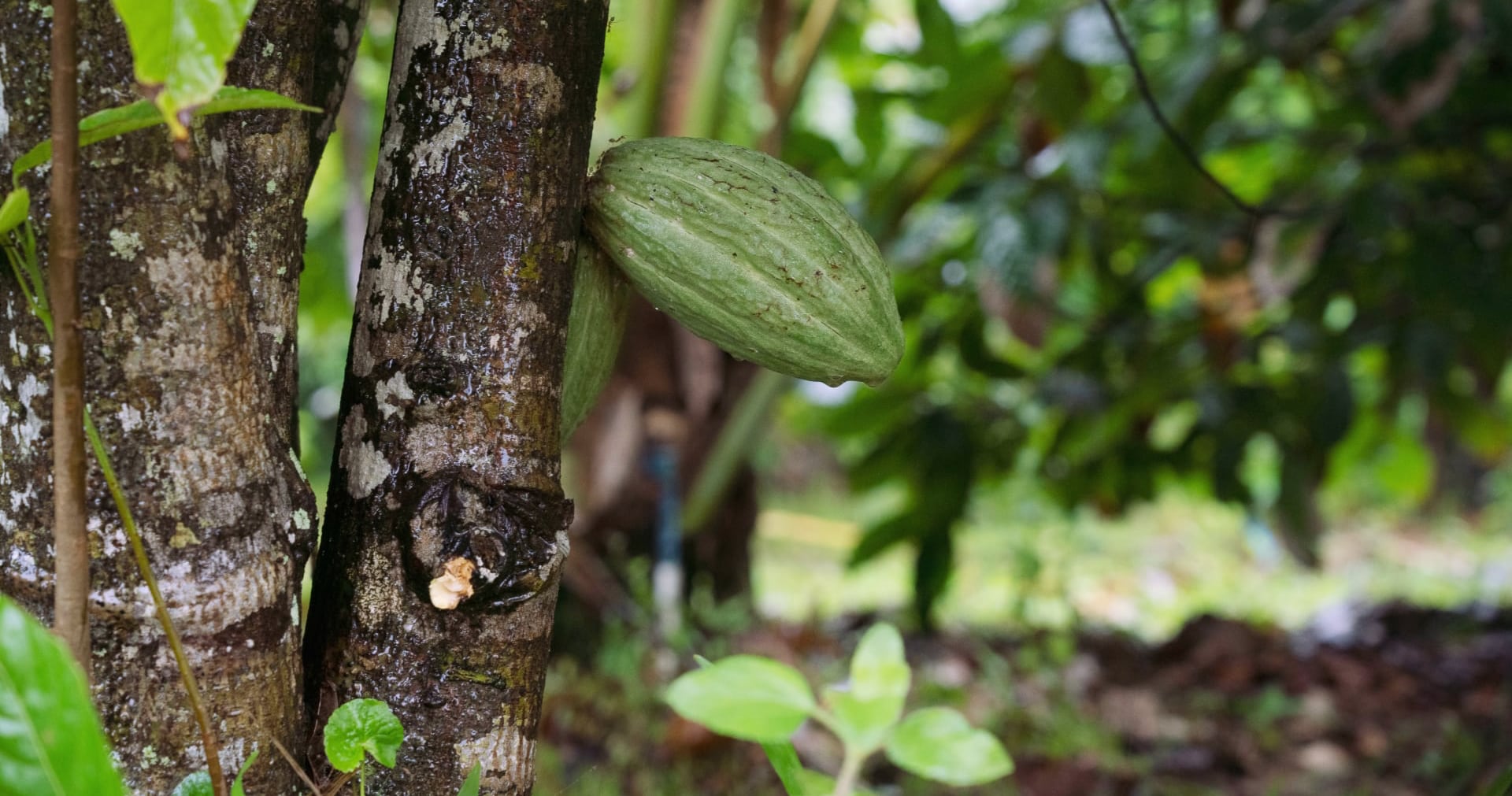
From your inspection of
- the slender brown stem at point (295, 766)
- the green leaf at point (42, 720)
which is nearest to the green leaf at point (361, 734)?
the slender brown stem at point (295, 766)

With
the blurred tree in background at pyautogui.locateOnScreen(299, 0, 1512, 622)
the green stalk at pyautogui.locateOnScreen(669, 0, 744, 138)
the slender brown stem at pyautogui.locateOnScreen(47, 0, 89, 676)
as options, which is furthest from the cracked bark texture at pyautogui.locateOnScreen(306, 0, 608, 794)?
the green stalk at pyautogui.locateOnScreen(669, 0, 744, 138)

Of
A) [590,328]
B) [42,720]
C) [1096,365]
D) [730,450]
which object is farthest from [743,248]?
[730,450]

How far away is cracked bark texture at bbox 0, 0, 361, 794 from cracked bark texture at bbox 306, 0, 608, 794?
42 mm

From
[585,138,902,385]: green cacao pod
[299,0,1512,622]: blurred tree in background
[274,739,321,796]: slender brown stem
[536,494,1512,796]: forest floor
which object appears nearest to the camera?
[274,739,321,796]: slender brown stem

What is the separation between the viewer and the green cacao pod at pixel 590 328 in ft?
2.43

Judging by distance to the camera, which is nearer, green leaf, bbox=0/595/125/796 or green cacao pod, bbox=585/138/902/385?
green leaf, bbox=0/595/125/796

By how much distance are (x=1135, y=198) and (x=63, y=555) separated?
2016 mm

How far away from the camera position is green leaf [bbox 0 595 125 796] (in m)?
0.36

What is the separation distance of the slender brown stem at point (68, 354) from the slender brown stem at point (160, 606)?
0.02 m

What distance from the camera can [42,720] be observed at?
36 cm

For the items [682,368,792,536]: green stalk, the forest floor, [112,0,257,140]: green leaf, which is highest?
[112,0,257,140]: green leaf

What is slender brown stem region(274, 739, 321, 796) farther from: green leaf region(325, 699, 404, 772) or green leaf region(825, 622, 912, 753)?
green leaf region(825, 622, 912, 753)

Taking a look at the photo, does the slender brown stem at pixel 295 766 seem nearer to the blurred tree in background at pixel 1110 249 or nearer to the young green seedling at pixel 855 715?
the young green seedling at pixel 855 715

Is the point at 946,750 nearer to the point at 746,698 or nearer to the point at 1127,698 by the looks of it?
the point at 746,698
